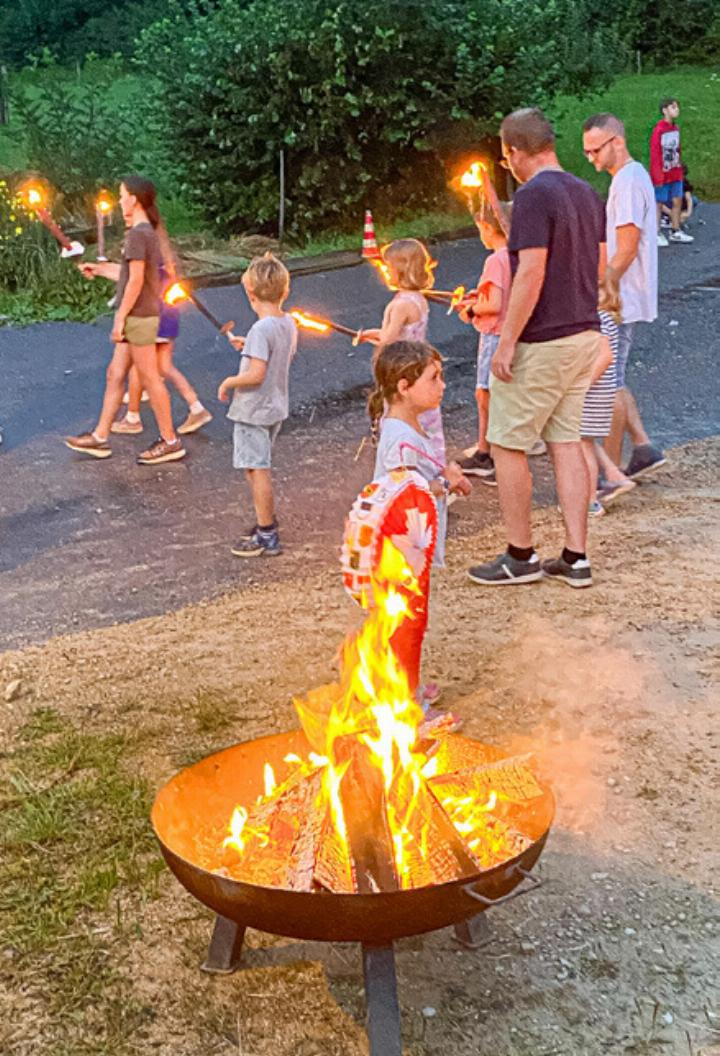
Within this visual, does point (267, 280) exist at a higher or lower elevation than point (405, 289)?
higher

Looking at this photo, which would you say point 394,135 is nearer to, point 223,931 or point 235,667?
point 235,667

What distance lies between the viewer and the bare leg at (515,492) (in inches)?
239

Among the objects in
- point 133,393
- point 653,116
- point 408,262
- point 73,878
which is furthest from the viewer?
point 653,116

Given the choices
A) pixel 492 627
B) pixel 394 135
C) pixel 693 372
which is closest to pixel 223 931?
pixel 492 627

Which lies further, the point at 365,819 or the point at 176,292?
the point at 176,292

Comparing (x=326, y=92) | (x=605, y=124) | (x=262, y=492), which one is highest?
(x=326, y=92)

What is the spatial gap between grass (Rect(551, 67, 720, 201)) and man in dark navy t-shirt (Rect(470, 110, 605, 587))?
1129cm

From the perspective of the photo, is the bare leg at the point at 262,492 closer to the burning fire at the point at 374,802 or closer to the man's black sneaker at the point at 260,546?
the man's black sneaker at the point at 260,546

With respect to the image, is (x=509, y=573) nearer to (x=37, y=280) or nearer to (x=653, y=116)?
(x=37, y=280)

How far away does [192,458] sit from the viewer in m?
8.44

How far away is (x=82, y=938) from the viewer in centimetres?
372

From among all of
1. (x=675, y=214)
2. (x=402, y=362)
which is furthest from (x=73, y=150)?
(x=402, y=362)

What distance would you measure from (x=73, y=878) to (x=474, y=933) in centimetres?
118

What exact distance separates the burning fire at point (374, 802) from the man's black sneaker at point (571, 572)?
7.66 ft
